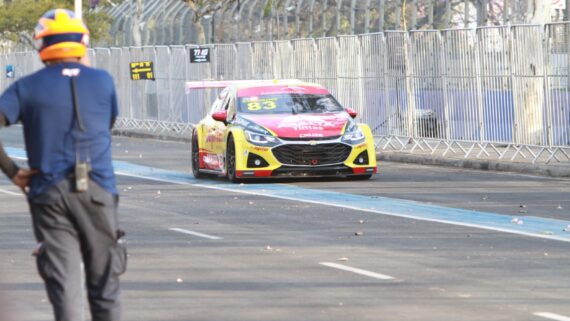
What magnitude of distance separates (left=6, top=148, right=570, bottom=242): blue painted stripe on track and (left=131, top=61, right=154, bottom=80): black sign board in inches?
817

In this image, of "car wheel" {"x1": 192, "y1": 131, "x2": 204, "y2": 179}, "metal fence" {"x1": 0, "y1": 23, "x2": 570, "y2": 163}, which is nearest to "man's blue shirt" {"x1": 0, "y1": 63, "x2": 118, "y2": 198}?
"car wheel" {"x1": 192, "y1": 131, "x2": 204, "y2": 179}

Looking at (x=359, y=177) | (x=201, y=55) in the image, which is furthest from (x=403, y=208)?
(x=201, y=55)

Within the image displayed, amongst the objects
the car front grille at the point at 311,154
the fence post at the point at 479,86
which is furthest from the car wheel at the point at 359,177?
the fence post at the point at 479,86

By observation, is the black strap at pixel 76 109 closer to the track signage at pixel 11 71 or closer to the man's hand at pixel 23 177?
the man's hand at pixel 23 177

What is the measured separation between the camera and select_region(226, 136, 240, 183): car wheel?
23750mm

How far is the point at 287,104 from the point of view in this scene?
24.5 meters

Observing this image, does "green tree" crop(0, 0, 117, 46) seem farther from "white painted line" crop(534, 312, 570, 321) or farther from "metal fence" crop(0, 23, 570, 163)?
"white painted line" crop(534, 312, 570, 321)

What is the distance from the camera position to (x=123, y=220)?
58.3 ft

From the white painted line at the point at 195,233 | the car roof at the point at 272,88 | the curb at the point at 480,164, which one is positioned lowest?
the curb at the point at 480,164

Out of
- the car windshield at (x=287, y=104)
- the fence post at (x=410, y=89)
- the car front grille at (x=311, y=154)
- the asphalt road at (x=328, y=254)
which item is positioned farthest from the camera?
the fence post at (x=410, y=89)

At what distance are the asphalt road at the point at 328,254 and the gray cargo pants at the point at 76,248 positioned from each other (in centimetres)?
29

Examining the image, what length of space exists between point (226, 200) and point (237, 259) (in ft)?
23.3

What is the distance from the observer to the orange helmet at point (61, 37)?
7.59 metres

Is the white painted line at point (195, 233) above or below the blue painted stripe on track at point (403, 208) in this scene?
above
